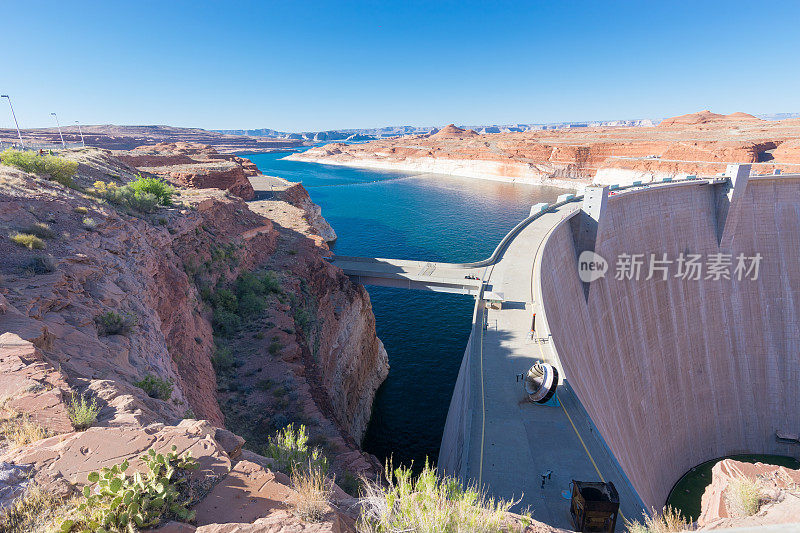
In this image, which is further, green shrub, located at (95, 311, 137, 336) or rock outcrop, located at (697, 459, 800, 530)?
green shrub, located at (95, 311, 137, 336)

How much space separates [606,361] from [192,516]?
90.3 ft

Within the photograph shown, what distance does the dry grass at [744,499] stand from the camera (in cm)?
851

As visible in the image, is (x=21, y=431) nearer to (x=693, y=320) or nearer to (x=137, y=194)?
(x=137, y=194)

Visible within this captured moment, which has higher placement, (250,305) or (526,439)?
(250,305)

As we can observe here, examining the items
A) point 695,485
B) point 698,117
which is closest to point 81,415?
point 695,485

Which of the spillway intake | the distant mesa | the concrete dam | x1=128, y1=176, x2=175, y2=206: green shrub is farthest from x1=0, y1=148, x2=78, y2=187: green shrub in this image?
the distant mesa

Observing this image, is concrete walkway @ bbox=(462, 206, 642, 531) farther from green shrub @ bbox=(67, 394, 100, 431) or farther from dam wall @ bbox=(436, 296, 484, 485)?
green shrub @ bbox=(67, 394, 100, 431)

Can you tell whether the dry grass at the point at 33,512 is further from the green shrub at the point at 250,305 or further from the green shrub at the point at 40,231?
the green shrub at the point at 250,305

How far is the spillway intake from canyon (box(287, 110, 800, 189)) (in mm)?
83279

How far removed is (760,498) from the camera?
8.71 meters

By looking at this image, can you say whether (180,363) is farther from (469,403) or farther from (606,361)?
(606,361)

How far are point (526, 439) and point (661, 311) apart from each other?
23.9 metres

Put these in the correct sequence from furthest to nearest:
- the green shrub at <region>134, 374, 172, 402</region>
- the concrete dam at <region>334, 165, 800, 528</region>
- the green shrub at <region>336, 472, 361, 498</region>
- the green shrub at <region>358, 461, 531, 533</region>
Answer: the concrete dam at <region>334, 165, 800, 528</region> → the green shrub at <region>336, 472, 361, 498</region> → the green shrub at <region>134, 374, 172, 402</region> → the green shrub at <region>358, 461, 531, 533</region>

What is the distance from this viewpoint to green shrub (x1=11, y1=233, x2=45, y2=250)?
11.1m
